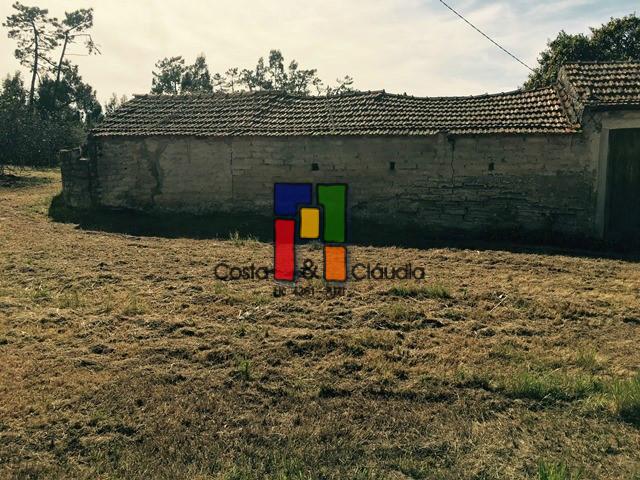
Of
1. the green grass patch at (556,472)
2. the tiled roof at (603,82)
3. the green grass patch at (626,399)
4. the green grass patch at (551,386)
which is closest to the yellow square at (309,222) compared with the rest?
the tiled roof at (603,82)

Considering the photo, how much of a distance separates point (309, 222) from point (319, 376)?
290 inches

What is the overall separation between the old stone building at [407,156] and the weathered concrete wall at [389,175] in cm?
3

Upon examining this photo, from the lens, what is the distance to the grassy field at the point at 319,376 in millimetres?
3697

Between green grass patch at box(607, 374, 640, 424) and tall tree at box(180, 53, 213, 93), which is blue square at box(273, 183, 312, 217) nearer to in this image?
green grass patch at box(607, 374, 640, 424)

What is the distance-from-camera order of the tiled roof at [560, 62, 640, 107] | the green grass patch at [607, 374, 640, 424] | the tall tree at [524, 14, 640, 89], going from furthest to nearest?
1. the tall tree at [524, 14, 640, 89]
2. the tiled roof at [560, 62, 640, 107]
3. the green grass patch at [607, 374, 640, 424]

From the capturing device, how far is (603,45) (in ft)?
70.6

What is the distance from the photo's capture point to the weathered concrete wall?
35.8 feet

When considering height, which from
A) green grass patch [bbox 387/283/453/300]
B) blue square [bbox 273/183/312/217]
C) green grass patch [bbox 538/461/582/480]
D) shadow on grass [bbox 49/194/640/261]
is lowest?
green grass patch [bbox 538/461/582/480]

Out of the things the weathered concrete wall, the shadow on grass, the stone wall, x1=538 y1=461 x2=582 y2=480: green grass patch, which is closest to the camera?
x1=538 y1=461 x2=582 y2=480: green grass patch

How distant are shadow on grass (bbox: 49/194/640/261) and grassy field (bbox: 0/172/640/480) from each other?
193cm

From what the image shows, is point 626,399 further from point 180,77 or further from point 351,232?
point 180,77

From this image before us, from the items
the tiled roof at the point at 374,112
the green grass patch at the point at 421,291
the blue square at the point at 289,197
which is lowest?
the green grass patch at the point at 421,291

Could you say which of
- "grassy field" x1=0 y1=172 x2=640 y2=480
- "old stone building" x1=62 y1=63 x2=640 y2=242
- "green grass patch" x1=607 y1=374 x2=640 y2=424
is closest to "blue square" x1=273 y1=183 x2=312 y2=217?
"old stone building" x1=62 y1=63 x2=640 y2=242

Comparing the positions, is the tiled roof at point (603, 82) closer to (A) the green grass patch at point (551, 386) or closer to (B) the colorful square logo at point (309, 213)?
(B) the colorful square logo at point (309, 213)
